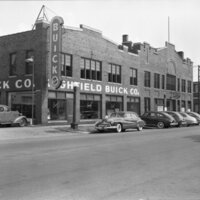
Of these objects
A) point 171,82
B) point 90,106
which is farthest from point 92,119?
point 171,82

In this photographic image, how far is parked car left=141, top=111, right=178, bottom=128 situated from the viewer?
2766cm

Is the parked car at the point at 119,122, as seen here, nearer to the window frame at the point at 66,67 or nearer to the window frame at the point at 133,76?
the window frame at the point at 66,67

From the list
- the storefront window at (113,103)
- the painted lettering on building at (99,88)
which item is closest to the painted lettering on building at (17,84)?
the painted lettering on building at (99,88)

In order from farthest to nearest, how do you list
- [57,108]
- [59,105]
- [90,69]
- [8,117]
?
[90,69] → [59,105] → [57,108] → [8,117]

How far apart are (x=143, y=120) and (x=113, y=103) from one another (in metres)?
5.90

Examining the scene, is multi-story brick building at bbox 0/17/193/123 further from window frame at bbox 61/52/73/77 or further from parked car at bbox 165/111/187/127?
parked car at bbox 165/111/187/127

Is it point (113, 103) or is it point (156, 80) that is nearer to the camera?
point (113, 103)

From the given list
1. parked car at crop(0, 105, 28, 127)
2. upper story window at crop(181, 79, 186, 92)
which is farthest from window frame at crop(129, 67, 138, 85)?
parked car at crop(0, 105, 28, 127)

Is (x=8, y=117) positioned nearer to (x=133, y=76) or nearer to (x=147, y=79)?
(x=133, y=76)

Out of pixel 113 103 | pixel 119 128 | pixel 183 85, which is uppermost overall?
pixel 183 85

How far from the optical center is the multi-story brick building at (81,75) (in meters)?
26.0

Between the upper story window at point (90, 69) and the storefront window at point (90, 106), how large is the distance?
6.03 ft

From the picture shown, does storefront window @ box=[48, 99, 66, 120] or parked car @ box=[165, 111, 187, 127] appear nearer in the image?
storefront window @ box=[48, 99, 66, 120]

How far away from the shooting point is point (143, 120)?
2845cm
